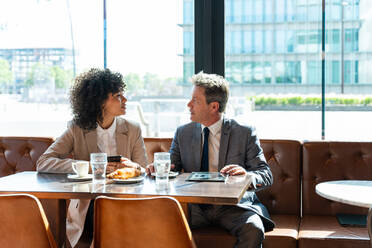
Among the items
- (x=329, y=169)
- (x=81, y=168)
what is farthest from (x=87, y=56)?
(x=329, y=169)

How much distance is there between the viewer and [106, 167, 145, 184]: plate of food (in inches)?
98.1

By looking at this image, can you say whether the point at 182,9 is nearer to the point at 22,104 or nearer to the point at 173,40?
the point at 173,40

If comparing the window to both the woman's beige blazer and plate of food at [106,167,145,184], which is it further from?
plate of food at [106,167,145,184]

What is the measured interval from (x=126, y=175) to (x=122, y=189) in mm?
259

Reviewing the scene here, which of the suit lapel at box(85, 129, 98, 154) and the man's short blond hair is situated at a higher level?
the man's short blond hair

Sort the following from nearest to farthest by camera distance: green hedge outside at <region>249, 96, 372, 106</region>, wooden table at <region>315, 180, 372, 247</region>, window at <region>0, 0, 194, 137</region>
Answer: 1. wooden table at <region>315, 180, 372, 247</region>
2. green hedge outside at <region>249, 96, 372, 106</region>
3. window at <region>0, 0, 194, 137</region>

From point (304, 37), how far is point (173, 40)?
3.59 feet

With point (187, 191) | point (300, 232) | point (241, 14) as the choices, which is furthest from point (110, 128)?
point (241, 14)

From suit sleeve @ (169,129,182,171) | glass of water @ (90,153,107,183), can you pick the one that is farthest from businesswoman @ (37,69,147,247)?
glass of water @ (90,153,107,183)

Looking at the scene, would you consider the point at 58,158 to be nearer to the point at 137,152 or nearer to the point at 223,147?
the point at 137,152

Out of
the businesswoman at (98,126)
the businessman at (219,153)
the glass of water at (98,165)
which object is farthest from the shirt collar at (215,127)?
the glass of water at (98,165)

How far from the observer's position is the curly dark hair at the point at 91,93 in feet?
10.2

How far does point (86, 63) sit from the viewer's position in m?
4.38

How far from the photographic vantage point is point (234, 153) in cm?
303
